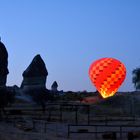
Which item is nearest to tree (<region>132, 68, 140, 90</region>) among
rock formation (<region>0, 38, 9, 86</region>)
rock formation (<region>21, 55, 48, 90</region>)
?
rock formation (<region>21, 55, 48, 90</region>)

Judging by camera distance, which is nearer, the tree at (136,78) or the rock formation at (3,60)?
the rock formation at (3,60)

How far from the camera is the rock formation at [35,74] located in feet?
285

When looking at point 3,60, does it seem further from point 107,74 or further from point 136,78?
point 136,78

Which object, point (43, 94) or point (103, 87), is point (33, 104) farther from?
point (103, 87)

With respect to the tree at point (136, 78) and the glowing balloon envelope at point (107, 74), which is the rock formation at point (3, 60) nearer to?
the glowing balloon envelope at point (107, 74)

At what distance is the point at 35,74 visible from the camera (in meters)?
88.5

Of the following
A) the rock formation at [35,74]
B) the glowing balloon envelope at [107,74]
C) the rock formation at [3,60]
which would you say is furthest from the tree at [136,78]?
the glowing balloon envelope at [107,74]

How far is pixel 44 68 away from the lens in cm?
8969

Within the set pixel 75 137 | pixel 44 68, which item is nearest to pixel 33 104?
pixel 44 68

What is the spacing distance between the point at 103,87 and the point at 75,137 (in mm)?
9865

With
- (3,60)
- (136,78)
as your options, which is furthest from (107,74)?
(136,78)

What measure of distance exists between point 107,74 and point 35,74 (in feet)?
165

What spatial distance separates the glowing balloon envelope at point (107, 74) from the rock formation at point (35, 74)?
4671cm

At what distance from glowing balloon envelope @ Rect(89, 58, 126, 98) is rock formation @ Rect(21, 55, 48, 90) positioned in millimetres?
46713
